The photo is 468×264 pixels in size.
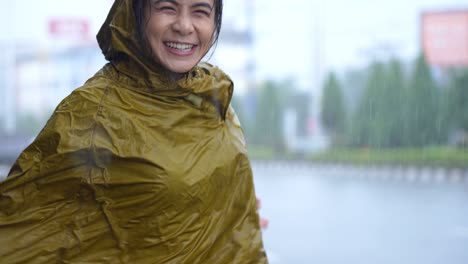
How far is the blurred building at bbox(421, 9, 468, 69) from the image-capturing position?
1388 cm

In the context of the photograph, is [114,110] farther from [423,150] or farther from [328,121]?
[328,121]

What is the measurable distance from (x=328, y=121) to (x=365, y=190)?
552 cm

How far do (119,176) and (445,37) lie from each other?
1396 centimetres

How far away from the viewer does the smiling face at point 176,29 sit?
125 cm

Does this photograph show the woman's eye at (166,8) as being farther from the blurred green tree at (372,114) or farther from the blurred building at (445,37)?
the blurred building at (445,37)

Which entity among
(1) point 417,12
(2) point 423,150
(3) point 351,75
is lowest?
(2) point 423,150

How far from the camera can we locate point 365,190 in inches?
327

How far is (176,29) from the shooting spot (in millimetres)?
1255

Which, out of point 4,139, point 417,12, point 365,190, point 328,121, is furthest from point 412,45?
point 4,139

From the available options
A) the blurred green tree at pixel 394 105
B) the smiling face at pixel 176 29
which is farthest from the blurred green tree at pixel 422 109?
the smiling face at pixel 176 29

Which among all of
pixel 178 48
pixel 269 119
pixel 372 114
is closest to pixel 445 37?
pixel 372 114

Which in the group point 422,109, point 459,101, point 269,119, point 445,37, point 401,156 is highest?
point 445,37

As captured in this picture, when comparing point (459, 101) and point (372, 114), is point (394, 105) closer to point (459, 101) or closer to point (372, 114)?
point (372, 114)

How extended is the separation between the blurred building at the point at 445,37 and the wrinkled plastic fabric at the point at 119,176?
13.2m
